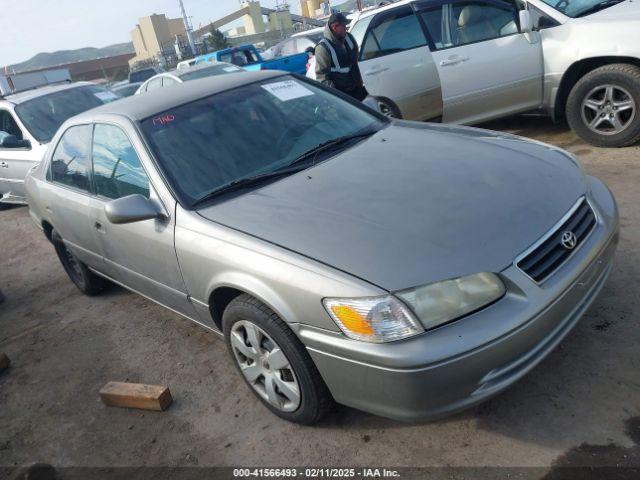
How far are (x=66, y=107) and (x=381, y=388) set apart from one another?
6487mm

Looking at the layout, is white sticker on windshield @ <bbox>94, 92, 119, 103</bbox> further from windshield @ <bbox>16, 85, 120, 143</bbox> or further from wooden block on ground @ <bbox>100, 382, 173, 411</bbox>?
wooden block on ground @ <bbox>100, 382, 173, 411</bbox>

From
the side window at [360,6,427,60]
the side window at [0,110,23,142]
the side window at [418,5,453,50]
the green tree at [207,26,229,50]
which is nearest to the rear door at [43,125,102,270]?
the side window at [0,110,23,142]

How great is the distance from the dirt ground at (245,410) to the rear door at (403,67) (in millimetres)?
2332

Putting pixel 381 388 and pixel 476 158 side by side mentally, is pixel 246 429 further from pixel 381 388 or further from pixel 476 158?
pixel 476 158

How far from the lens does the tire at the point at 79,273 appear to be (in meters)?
4.35

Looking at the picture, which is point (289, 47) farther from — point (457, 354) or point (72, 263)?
point (457, 354)

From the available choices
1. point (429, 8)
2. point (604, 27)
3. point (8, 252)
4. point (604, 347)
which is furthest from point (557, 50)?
point (8, 252)

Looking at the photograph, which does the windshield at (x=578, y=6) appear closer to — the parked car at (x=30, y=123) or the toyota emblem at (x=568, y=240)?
the toyota emblem at (x=568, y=240)

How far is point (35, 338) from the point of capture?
4.11 m

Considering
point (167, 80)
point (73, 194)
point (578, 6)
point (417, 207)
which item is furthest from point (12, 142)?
point (578, 6)

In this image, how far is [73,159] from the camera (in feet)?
12.4

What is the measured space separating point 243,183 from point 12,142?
187 inches

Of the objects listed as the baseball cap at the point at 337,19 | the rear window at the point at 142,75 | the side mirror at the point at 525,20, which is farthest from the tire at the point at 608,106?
the rear window at the point at 142,75

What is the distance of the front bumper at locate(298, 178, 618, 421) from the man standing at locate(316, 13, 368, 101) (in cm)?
352
